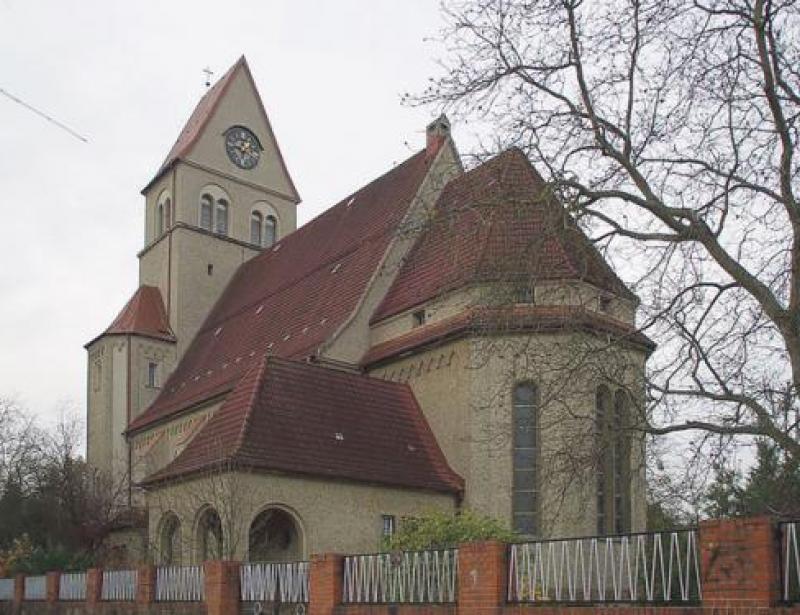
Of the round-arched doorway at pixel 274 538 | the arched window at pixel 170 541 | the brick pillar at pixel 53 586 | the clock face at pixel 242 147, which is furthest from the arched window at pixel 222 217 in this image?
the brick pillar at pixel 53 586

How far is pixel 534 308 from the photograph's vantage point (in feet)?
45.9

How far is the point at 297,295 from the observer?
1309 inches

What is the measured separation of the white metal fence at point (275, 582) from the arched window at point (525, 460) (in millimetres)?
9785

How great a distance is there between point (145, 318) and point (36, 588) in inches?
685

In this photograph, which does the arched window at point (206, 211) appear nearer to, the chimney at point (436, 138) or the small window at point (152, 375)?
the small window at point (152, 375)

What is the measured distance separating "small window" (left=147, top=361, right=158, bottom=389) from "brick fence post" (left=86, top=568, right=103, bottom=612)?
1855 cm

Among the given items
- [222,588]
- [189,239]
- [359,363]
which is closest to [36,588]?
[359,363]

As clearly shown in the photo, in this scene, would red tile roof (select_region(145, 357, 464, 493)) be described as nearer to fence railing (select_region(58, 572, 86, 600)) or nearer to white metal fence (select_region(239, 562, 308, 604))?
fence railing (select_region(58, 572, 86, 600))

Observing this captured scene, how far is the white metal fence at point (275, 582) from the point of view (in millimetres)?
14719

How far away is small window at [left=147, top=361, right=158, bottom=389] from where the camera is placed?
3947 centimetres

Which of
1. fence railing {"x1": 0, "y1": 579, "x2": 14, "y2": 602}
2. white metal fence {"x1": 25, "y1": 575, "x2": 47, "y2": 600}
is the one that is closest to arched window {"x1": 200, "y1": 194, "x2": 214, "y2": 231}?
fence railing {"x1": 0, "y1": 579, "x2": 14, "y2": 602}

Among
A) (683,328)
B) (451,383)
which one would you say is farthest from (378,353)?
(683,328)

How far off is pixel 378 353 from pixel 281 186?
62.4 ft

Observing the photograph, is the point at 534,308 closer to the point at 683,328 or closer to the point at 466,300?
the point at 683,328
